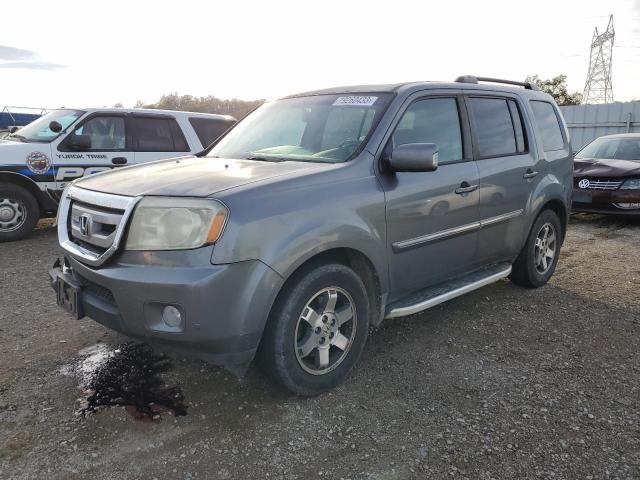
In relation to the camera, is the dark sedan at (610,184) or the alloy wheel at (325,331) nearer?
the alloy wheel at (325,331)

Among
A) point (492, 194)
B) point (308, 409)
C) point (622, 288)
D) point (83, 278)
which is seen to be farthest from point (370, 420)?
point (622, 288)

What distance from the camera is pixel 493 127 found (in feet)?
13.7

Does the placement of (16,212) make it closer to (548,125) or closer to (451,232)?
(451,232)

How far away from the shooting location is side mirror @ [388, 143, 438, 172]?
3023 millimetres

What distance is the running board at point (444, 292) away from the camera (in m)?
3.33

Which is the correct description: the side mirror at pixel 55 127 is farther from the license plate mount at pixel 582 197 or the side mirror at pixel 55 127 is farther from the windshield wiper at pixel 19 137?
the license plate mount at pixel 582 197

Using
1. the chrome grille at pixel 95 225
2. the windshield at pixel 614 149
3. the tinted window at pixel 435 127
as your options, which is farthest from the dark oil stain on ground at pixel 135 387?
the windshield at pixel 614 149

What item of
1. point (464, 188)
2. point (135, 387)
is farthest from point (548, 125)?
point (135, 387)

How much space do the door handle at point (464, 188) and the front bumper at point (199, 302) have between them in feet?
5.48

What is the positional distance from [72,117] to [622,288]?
281 inches

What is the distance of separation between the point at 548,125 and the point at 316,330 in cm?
333

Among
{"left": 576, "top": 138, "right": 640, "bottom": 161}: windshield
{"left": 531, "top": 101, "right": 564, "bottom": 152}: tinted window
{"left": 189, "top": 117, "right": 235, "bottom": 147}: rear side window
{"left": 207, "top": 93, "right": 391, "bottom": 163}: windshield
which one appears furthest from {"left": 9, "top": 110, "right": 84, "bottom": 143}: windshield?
{"left": 576, "top": 138, "right": 640, "bottom": 161}: windshield

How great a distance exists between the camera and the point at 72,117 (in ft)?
23.7

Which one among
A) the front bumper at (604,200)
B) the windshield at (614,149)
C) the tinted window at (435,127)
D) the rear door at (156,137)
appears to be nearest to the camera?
the tinted window at (435,127)
